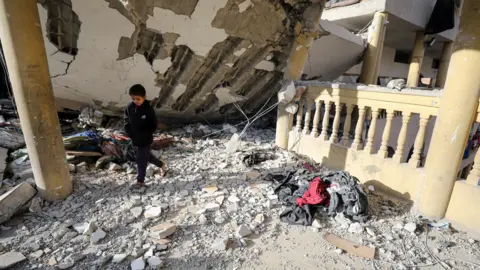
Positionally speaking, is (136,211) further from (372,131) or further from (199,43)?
(372,131)

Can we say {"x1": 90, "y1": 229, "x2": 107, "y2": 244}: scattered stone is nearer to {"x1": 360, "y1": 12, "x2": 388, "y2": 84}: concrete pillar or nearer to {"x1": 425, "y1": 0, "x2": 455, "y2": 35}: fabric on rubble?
{"x1": 360, "y1": 12, "x2": 388, "y2": 84}: concrete pillar

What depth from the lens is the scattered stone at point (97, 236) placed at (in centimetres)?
212

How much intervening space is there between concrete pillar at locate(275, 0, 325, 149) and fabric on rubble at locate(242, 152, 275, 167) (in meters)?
0.55

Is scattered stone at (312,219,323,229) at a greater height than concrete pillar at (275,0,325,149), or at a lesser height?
lesser

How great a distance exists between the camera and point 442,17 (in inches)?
331

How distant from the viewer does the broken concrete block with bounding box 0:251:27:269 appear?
6.12 feet

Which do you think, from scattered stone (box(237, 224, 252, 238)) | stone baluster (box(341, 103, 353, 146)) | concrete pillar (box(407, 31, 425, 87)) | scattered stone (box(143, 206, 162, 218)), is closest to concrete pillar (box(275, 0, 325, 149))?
stone baluster (box(341, 103, 353, 146))

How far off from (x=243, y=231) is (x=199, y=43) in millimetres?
2781

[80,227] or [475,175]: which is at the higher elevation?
[475,175]

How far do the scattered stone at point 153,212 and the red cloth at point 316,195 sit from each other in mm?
1447

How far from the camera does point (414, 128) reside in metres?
5.76

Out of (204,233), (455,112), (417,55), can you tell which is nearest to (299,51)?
(455,112)

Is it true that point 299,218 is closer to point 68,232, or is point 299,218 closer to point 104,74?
point 68,232

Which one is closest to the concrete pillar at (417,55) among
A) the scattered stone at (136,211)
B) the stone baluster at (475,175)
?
the stone baluster at (475,175)
